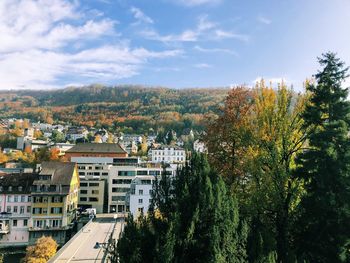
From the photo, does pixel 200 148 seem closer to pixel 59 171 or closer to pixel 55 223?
pixel 55 223

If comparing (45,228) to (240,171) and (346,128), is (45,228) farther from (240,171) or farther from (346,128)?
(346,128)

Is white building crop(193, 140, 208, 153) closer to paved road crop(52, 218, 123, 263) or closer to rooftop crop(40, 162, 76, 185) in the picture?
paved road crop(52, 218, 123, 263)

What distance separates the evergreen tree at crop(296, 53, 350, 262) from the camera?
1505 centimetres

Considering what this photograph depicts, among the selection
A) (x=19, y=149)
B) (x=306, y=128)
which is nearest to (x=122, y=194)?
(x=306, y=128)

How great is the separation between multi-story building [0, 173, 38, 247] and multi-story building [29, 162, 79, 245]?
4.06ft

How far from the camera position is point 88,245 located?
35.9 meters

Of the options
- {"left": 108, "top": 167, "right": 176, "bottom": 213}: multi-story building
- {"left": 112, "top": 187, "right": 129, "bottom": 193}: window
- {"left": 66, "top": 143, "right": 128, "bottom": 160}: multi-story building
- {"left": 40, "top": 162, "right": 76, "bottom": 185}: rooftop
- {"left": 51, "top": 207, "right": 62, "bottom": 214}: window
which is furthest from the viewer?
{"left": 66, "top": 143, "right": 128, "bottom": 160}: multi-story building

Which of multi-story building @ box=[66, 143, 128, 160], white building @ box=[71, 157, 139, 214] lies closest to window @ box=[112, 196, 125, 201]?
white building @ box=[71, 157, 139, 214]

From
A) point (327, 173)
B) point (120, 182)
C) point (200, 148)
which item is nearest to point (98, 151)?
point (120, 182)

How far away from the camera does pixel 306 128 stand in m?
18.8

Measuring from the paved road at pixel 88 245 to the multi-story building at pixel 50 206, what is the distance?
5420mm

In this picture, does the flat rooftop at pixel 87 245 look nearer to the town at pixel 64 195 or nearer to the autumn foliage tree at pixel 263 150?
the town at pixel 64 195

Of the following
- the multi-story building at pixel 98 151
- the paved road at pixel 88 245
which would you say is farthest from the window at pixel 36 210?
the multi-story building at pixel 98 151

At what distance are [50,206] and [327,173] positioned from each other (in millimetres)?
47769
